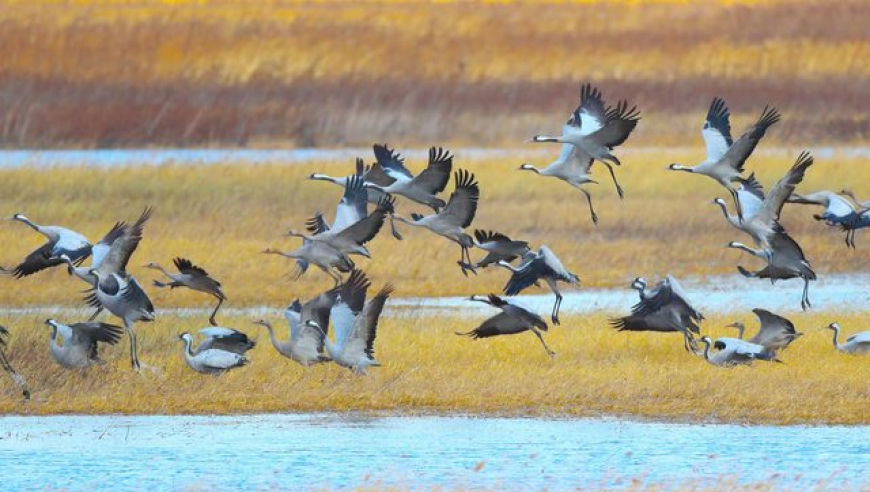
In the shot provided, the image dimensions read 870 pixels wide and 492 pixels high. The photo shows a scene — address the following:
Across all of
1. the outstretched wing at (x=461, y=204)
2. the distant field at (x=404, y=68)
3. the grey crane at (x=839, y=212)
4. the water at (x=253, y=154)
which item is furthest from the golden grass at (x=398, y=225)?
the distant field at (x=404, y=68)

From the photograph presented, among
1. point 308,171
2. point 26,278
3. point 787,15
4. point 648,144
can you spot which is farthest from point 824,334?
point 787,15

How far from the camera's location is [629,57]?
4294 centimetres

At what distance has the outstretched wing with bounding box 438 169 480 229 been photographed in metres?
14.4

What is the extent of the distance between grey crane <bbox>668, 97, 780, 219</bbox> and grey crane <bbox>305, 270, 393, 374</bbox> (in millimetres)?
2659

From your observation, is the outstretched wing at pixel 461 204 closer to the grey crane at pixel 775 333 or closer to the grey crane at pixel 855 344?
the grey crane at pixel 775 333

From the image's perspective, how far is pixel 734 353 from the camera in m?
13.6

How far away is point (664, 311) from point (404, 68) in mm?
29161

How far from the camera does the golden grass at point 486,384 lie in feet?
42.0

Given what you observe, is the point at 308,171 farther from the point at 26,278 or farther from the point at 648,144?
the point at 648,144

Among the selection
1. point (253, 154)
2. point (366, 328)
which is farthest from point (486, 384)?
point (253, 154)

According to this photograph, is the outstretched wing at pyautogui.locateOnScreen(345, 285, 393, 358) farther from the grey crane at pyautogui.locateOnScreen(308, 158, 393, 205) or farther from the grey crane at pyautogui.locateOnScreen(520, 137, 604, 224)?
the grey crane at pyautogui.locateOnScreen(520, 137, 604, 224)

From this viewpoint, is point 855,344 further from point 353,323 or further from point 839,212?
point 353,323

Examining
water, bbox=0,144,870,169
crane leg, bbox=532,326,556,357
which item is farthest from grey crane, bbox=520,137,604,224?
water, bbox=0,144,870,169

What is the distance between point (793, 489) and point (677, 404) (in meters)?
2.16
